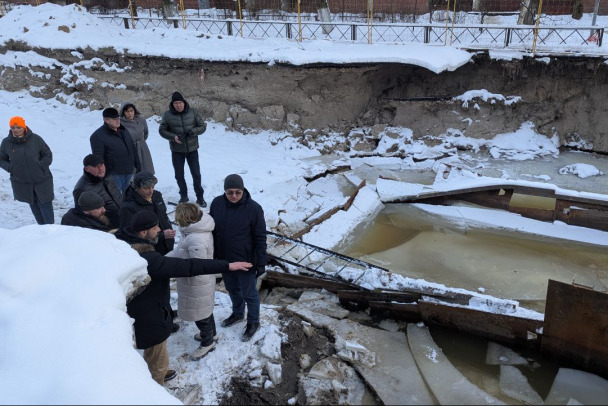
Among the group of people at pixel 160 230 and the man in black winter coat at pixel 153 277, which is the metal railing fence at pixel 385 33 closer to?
the group of people at pixel 160 230

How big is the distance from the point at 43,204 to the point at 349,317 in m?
4.12

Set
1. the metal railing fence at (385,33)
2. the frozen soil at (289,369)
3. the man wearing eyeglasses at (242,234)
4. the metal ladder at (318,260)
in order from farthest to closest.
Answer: the metal railing fence at (385,33) < the metal ladder at (318,260) < the man wearing eyeglasses at (242,234) < the frozen soil at (289,369)

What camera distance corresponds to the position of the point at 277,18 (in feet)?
53.2

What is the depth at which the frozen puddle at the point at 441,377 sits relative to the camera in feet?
11.8

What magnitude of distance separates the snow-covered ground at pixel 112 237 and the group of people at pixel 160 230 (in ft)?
0.69

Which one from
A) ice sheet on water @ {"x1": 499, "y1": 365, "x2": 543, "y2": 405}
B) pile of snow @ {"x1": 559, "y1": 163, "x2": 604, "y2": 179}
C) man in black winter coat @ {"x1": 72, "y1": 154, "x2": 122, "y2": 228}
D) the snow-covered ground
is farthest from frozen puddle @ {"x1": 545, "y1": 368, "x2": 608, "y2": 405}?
pile of snow @ {"x1": 559, "y1": 163, "x2": 604, "y2": 179}

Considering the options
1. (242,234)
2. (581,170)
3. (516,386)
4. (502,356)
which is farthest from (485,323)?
(581,170)

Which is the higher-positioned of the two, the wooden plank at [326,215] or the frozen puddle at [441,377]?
the wooden plank at [326,215]

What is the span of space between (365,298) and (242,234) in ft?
5.80

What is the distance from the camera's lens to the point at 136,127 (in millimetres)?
6305

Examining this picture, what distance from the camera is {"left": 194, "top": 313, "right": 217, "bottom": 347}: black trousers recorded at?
3857mm

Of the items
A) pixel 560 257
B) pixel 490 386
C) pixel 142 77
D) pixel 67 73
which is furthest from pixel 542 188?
pixel 67 73

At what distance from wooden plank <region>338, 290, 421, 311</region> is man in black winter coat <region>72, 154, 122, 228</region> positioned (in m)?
2.57

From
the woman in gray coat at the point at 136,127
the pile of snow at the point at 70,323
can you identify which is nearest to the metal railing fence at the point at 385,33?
the woman in gray coat at the point at 136,127
